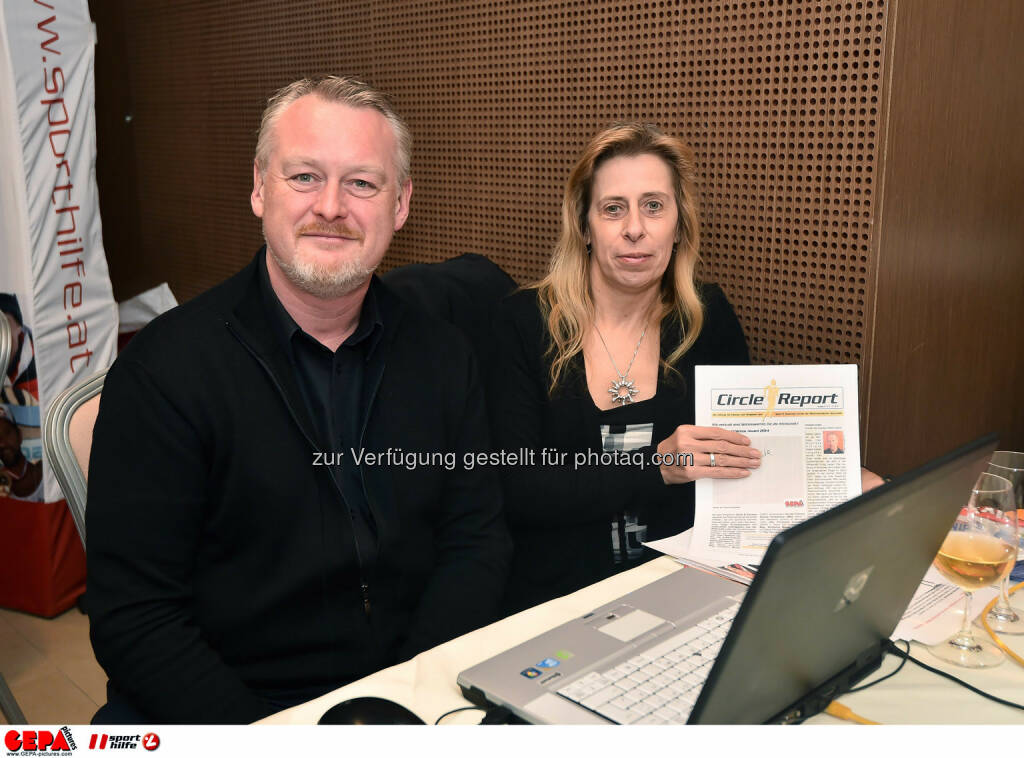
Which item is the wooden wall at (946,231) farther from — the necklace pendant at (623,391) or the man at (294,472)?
the man at (294,472)

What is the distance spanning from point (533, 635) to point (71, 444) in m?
0.96

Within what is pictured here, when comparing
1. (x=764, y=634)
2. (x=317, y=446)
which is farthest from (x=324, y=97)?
(x=764, y=634)

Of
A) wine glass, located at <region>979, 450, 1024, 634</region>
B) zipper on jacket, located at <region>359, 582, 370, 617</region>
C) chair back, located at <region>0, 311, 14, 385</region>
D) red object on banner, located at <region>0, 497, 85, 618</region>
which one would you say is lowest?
red object on banner, located at <region>0, 497, 85, 618</region>

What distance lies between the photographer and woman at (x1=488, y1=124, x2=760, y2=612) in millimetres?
2107

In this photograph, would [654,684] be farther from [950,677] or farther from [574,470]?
[574,470]

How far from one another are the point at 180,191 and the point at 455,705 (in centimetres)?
410

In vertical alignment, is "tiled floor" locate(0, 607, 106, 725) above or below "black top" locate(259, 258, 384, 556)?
below

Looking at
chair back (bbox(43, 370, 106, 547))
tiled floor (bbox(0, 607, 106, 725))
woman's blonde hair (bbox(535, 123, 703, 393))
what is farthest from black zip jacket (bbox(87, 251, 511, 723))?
tiled floor (bbox(0, 607, 106, 725))

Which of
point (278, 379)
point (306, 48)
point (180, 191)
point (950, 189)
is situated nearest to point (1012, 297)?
point (950, 189)

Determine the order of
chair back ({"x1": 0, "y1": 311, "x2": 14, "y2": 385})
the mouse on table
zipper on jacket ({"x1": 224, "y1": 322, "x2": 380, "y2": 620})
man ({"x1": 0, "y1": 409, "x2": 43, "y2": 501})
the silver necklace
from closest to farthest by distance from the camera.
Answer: the mouse on table < zipper on jacket ({"x1": 224, "y1": 322, "x2": 380, "y2": 620}) < the silver necklace < chair back ({"x1": 0, "y1": 311, "x2": 14, "y2": 385}) < man ({"x1": 0, "y1": 409, "x2": 43, "y2": 501})

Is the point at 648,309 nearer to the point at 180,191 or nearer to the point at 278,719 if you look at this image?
the point at 278,719

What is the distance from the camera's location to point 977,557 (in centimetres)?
125
